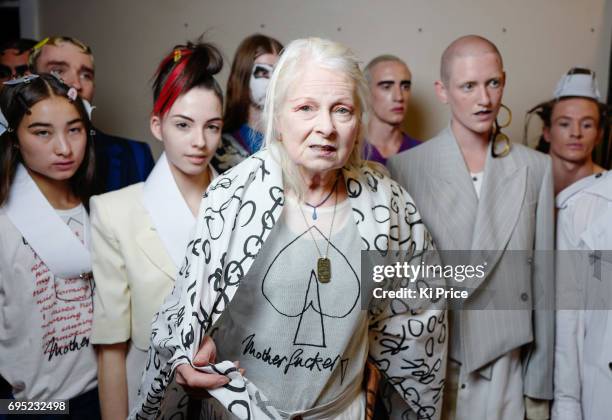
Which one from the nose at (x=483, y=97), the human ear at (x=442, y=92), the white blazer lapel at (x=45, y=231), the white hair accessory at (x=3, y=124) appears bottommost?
the white blazer lapel at (x=45, y=231)

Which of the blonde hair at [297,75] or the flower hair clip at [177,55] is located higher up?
the flower hair clip at [177,55]

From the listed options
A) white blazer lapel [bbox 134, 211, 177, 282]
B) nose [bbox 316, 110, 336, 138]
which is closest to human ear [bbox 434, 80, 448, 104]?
nose [bbox 316, 110, 336, 138]

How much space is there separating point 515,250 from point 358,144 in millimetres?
699

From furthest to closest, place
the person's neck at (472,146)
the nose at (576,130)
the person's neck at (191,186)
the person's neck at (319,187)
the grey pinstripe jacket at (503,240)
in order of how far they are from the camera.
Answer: the nose at (576,130), the person's neck at (472,146), the grey pinstripe jacket at (503,240), the person's neck at (191,186), the person's neck at (319,187)

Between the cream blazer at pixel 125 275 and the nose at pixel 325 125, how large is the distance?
0.60 meters

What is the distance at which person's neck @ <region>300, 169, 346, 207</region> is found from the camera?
51.8 inches

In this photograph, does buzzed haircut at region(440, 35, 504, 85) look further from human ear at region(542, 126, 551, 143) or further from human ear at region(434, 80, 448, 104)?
human ear at region(542, 126, 551, 143)

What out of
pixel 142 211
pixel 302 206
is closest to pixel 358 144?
pixel 302 206

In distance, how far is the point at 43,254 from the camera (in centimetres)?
151

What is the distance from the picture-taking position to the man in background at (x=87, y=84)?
6.50 ft

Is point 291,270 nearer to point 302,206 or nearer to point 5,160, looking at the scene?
point 302,206

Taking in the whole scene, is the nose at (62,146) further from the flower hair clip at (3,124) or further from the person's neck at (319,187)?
Answer: the person's neck at (319,187)

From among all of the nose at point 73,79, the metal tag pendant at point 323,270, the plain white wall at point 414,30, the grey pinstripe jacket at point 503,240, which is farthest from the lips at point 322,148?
the plain white wall at point 414,30

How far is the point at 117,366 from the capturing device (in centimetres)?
154
